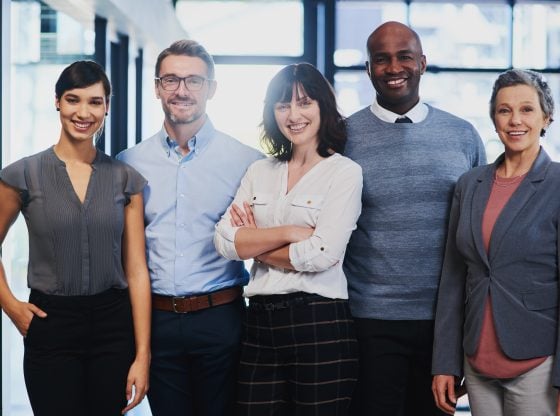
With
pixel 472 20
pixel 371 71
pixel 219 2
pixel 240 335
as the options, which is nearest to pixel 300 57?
pixel 219 2

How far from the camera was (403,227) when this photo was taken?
227cm

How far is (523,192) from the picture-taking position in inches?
77.4

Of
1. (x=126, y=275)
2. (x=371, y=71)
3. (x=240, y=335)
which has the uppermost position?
(x=371, y=71)

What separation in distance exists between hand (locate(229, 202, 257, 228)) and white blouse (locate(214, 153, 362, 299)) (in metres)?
0.02

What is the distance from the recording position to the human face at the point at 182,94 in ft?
7.54

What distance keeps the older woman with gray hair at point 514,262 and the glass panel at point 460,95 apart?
3009mm

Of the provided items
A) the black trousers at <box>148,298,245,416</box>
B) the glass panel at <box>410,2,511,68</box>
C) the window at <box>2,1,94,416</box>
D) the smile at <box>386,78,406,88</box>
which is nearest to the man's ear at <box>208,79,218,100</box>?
the smile at <box>386,78,406,88</box>

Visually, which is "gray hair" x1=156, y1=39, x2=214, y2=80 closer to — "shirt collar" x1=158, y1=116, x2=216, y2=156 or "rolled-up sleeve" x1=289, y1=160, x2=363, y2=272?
"shirt collar" x1=158, y1=116, x2=216, y2=156

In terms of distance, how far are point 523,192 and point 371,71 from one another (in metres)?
0.68

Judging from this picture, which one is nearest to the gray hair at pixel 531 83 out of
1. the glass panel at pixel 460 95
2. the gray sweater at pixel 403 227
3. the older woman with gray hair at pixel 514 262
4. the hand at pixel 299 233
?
the older woman with gray hair at pixel 514 262

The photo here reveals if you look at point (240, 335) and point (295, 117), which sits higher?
point (295, 117)

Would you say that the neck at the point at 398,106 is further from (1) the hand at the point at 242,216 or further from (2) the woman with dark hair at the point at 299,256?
(1) the hand at the point at 242,216

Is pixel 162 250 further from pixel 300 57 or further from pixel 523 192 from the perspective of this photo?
pixel 300 57

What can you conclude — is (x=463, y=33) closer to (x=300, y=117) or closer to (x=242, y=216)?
(x=300, y=117)
